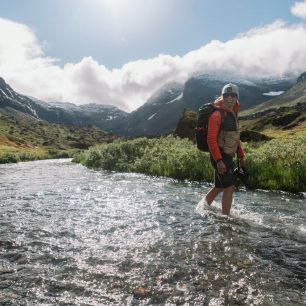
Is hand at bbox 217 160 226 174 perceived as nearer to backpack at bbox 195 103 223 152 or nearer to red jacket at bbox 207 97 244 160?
red jacket at bbox 207 97 244 160

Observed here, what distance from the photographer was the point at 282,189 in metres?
20.5

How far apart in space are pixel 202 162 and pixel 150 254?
18.3 metres

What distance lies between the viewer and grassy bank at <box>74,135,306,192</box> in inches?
818

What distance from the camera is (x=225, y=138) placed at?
487 inches

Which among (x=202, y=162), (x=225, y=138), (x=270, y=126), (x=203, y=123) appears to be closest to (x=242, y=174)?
(x=225, y=138)

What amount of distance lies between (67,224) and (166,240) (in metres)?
3.45

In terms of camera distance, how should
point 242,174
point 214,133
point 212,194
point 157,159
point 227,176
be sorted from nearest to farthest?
point 214,133 → point 227,176 → point 242,174 → point 212,194 → point 157,159

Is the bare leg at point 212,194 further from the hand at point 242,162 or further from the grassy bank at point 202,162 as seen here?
the grassy bank at point 202,162

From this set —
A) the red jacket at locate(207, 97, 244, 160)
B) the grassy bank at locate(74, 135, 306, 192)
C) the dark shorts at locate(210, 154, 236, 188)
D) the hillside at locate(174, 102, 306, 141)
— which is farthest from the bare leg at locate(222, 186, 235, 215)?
the hillside at locate(174, 102, 306, 141)

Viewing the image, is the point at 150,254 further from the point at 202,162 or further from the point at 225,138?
the point at 202,162

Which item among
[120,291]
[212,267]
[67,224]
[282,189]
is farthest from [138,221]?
[282,189]

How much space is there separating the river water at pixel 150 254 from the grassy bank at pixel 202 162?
218 inches

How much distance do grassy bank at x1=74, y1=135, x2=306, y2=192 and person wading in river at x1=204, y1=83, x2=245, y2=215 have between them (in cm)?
891

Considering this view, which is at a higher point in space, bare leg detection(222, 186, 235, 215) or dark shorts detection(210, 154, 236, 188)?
dark shorts detection(210, 154, 236, 188)
